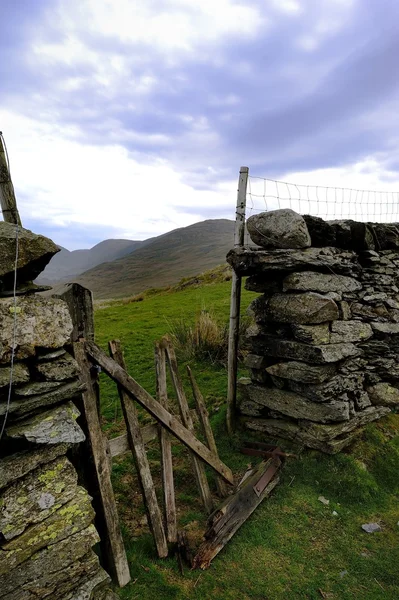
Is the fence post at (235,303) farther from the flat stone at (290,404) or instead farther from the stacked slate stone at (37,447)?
the stacked slate stone at (37,447)

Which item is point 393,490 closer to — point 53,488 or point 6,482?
point 53,488

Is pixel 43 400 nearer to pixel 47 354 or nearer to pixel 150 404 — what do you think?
pixel 47 354

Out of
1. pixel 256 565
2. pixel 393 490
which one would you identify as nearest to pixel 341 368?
pixel 393 490

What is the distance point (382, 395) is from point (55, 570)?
550cm

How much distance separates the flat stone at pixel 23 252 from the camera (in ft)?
9.34

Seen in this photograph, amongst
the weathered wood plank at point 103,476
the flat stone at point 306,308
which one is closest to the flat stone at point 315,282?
the flat stone at point 306,308

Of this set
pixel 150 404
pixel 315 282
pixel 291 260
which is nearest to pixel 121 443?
pixel 150 404

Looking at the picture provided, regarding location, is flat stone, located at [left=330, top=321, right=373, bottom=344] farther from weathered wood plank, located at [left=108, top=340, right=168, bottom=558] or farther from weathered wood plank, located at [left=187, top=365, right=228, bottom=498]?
weathered wood plank, located at [left=108, top=340, right=168, bottom=558]

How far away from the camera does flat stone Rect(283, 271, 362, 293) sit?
19.1 ft

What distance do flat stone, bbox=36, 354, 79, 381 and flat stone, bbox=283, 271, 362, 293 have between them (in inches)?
148

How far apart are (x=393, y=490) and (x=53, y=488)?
479 cm

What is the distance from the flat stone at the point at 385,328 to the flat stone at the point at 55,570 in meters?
5.22

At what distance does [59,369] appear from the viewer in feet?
10.2

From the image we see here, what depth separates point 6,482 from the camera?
2.83 meters
